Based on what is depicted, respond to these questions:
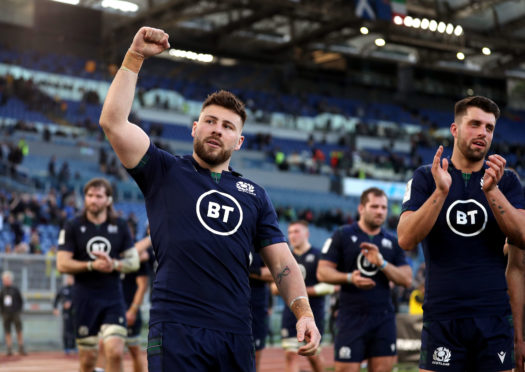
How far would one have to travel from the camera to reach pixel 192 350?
12.0ft

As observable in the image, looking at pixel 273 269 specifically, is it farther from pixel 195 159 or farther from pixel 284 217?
pixel 284 217

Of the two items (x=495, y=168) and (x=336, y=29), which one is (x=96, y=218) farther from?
(x=336, y=29)

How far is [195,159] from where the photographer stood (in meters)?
4.05

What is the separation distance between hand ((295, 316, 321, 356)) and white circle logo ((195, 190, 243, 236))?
607mm

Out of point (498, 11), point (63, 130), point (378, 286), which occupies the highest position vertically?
point (498, 11)

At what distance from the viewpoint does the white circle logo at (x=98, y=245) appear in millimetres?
7879

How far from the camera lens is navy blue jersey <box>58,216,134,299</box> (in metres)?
7.89

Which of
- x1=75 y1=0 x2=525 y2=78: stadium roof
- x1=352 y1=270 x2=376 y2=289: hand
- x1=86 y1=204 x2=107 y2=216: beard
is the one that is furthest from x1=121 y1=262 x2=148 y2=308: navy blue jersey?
x1=75 y1=0 x2=525 y2=78: stadium roof

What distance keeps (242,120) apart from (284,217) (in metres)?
27.4

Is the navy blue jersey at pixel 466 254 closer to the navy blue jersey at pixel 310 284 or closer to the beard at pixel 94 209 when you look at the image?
→ the beard at pixel 94 209

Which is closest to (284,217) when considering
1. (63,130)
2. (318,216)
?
(318,216)

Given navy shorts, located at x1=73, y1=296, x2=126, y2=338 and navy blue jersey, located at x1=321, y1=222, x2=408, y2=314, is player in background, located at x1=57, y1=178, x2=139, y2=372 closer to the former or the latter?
navy shorts, located at x1=73, y1=296, x2=126, y2=338

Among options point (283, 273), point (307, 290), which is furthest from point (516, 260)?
point (307, 290)

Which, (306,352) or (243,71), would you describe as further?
(243,71)
